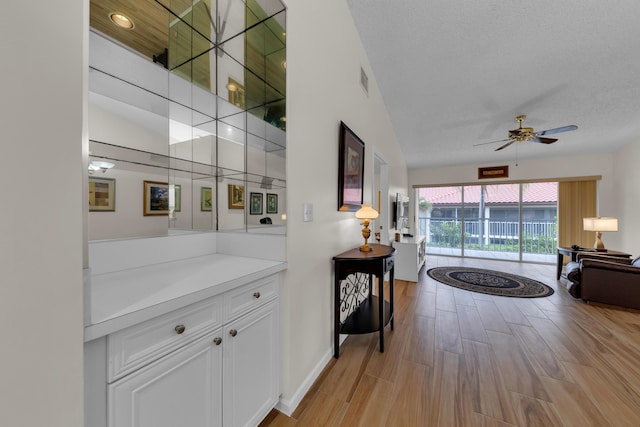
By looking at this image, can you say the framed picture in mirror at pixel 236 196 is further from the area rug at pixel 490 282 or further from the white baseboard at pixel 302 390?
the area rug at pixel 490 282

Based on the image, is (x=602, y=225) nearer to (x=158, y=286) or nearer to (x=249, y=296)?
(x=249, y=296)

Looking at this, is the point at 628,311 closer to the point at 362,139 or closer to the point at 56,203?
the point at 362,139

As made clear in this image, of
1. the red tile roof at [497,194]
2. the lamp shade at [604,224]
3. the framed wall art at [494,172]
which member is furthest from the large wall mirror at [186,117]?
the red tile roof at [497,194]

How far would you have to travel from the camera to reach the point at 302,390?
1619 millimetres

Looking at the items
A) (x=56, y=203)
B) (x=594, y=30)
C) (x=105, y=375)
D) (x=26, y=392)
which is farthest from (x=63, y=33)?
(x=594, y=30)

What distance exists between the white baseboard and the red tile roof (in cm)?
669

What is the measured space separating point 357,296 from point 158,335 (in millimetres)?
2195

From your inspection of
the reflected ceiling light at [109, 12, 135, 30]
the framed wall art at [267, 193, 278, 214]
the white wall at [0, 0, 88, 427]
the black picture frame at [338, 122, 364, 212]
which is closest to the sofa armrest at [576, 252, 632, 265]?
the black picture frame at [338, 122, 364, 212]

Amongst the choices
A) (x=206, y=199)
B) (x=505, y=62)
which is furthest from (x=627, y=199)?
(x=206, y=199)

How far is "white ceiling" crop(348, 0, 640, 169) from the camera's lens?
6.41ft

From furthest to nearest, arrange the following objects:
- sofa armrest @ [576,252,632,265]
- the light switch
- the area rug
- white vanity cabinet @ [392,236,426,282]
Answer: white vanity cabinet @ [392,236,426,282] < the area rug < sofa armrest @ [576,252,632,265] < the light switch

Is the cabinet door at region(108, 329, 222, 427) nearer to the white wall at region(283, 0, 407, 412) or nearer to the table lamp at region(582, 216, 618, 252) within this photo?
the white wall at region(283, 0, 407, 412)

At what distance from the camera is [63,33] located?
573 mm

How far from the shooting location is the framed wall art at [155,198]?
1.42m
